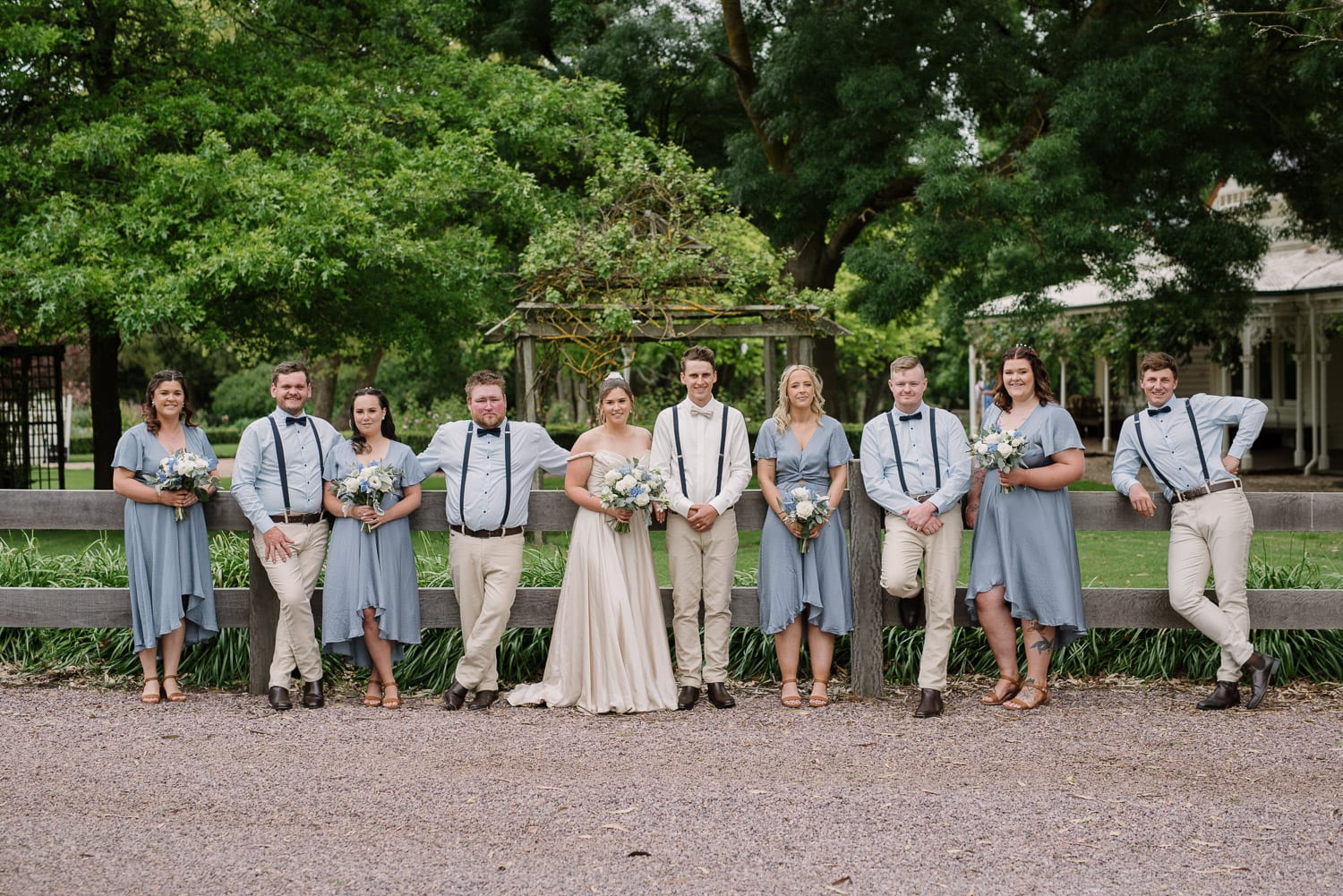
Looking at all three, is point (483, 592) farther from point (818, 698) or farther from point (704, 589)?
point (818, 698)

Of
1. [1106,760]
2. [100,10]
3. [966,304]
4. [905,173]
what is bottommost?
[1106,760]

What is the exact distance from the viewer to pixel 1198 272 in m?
16.2

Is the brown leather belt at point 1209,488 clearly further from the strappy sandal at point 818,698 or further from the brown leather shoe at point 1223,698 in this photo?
the strappy sandal at point 818,698

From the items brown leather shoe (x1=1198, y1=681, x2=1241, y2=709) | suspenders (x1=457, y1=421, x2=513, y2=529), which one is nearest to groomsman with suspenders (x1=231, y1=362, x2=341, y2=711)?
suspenders (x1=457, y1=421, x2=513, y2=529)

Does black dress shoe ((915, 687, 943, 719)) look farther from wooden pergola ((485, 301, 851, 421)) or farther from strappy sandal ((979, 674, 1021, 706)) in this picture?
wooden pergola ((485, 301, 851, 421))

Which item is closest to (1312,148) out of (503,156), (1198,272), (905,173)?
(1198,272)

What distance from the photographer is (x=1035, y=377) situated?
671cm

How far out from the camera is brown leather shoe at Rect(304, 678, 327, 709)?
682 centimetres

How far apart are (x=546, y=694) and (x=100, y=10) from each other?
11828mm

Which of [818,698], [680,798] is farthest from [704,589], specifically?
[680,798]

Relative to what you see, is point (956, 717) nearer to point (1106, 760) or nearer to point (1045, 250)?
point (1106, 760)

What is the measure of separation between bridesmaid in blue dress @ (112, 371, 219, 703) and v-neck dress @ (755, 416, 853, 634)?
120 inches

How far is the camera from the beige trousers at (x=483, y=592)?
6754 mm

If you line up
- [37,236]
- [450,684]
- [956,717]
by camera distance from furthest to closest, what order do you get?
[37,236]
[450,684]
[956,717]
